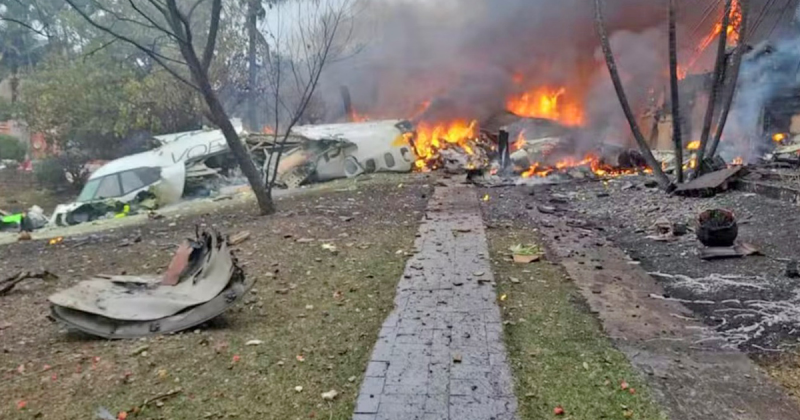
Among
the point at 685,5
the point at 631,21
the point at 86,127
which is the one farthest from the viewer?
the point at 631,21

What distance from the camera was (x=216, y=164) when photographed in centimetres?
1650

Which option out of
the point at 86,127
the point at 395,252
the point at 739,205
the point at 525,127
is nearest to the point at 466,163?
the point at 525,127

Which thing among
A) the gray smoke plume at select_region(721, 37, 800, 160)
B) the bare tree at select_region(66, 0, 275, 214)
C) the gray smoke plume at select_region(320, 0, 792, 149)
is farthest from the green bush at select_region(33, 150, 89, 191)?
the gray smoke plume at select_region(721, 37, 800, 160)

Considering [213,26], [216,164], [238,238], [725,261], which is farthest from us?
[216,164]

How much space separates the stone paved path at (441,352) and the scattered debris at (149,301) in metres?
1.19

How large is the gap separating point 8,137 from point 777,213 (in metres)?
27.8

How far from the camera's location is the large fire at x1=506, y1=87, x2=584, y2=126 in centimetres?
2280

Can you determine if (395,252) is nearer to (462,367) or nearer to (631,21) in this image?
(462,367)

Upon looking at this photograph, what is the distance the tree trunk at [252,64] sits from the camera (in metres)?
15.1

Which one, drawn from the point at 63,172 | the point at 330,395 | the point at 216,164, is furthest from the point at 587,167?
the point at 63,172

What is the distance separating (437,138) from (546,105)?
5695 mm

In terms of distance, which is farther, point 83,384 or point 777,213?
point 777,213

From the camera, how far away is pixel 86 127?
62.0ft

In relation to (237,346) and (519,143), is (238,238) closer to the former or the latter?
(237,346)
